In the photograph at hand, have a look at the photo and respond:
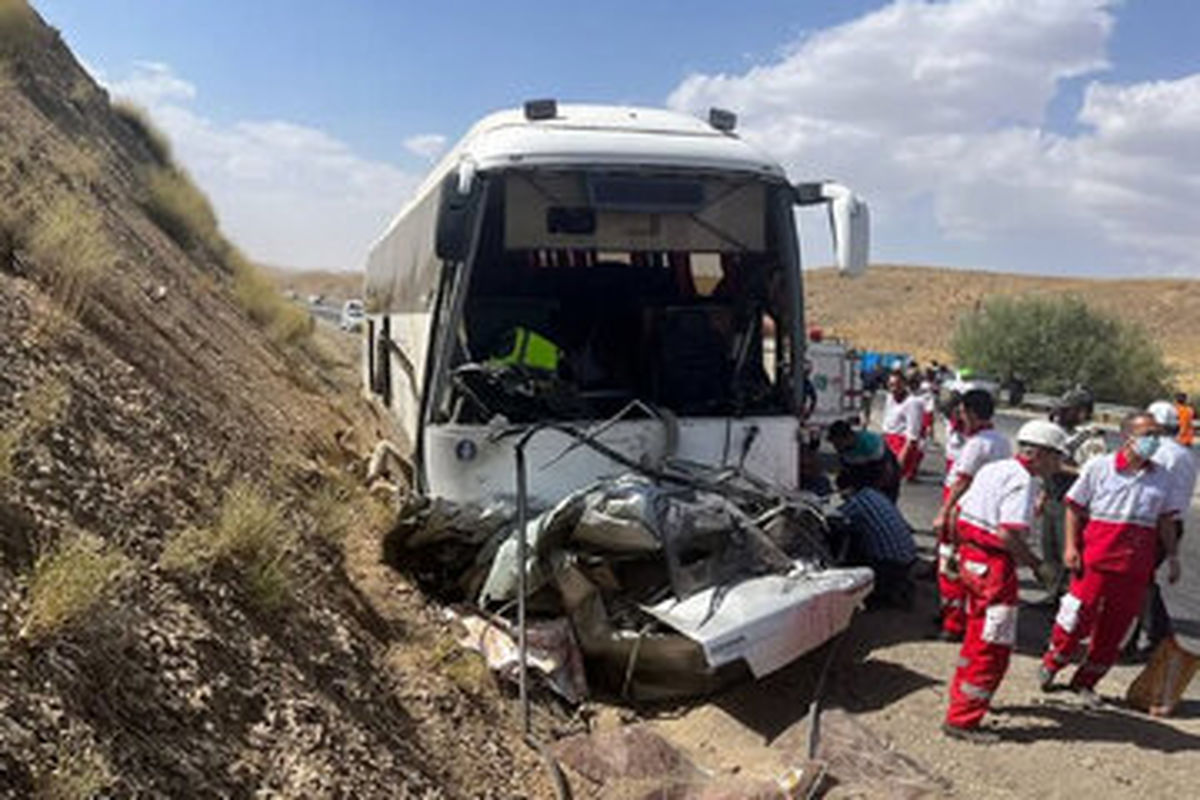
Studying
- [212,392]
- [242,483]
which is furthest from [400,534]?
[212,392]

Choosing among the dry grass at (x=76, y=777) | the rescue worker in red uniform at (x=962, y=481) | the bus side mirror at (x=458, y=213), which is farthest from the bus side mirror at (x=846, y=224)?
the dry grass at (x=76, y=777)

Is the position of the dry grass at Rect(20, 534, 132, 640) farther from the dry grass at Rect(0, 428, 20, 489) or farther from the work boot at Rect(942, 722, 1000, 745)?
the work boot at Rect(942, 722, 1000, 745)

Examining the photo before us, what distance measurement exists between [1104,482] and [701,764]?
298 cm

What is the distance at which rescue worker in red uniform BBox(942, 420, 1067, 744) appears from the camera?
6.04 m

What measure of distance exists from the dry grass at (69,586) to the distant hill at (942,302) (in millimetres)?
83856

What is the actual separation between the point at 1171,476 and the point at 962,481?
141 centimetres

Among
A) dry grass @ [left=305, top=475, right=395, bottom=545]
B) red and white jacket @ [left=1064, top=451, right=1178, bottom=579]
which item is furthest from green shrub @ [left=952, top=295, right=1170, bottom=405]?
red and white jacket @ [left=1064, top=451, right=1178, bottom=579]

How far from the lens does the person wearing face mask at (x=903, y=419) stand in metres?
14.3

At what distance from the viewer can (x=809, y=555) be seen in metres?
7.18

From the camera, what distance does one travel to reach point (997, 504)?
6.19 m

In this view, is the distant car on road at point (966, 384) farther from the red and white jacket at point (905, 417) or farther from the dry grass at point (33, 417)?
the dry grass at point (33, 417)

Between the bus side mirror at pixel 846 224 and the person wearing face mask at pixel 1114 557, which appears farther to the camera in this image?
the bus side mirror at pixel 846 224

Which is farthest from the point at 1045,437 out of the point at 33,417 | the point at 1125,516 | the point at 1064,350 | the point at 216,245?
the point at 1064,350

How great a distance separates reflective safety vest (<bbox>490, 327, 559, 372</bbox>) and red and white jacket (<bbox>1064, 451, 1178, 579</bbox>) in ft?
11.4
